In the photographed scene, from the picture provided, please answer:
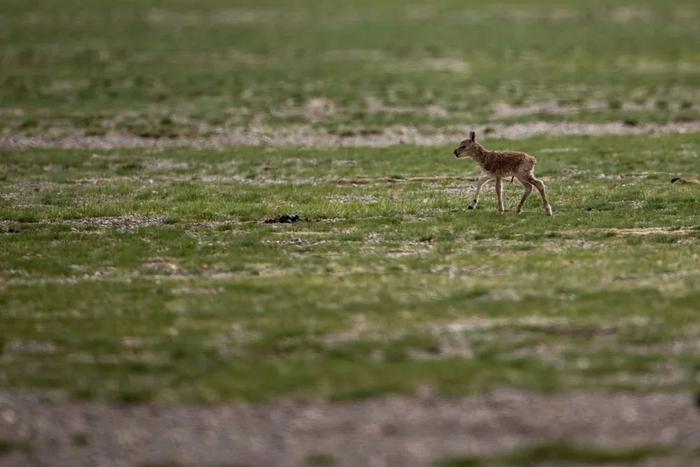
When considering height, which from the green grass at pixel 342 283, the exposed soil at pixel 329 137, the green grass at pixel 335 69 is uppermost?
the green grass at pixel 342 283

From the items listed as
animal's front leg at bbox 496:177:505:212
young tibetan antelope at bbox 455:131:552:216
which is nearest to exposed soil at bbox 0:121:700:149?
young tibetan antelope at bbox 455:131:552:216

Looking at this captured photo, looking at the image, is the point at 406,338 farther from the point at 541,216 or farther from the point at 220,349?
the point at 541,216

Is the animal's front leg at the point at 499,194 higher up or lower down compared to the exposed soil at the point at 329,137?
higher up

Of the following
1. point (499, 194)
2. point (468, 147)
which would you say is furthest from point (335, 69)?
point (499, 194)

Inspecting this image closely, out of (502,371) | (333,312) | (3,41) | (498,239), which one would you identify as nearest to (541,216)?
(498,239)

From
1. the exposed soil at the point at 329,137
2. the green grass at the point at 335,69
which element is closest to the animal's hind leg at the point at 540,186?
the exposed soil at the point at 329,137

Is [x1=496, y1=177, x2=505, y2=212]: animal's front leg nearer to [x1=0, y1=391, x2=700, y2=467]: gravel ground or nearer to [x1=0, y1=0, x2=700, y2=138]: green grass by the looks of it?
[x1=0, y1=391, x2=700, y2=467]: gravel ground

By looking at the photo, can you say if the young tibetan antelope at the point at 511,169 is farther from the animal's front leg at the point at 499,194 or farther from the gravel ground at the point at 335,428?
the gravel ground at the point at 335,428

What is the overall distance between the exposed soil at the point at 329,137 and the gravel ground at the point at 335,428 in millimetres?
24613

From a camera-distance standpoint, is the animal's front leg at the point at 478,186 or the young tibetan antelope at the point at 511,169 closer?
the young tibetan antelope at the point at 511,169

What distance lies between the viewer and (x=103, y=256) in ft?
77.8

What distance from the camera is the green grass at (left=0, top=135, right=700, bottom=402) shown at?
16594 millimetres

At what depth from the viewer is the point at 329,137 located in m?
41.5

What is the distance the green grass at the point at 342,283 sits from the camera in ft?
54.4
